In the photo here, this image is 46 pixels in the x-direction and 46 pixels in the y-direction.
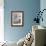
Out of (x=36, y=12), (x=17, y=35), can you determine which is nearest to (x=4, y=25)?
(x=17, y=35)

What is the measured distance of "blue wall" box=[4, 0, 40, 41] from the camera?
579cm

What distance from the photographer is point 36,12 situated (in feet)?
19.2

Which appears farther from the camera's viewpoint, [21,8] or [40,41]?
[21,8]

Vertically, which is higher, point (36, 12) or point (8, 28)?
point (36, 12)

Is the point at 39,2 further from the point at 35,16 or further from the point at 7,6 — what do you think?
the point at 7,6

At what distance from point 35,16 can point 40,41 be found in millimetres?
3214

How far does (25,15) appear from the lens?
19.2 feet

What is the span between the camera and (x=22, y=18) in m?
5.83

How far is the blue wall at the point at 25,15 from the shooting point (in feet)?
19.0

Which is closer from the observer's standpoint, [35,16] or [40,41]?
[40,41]

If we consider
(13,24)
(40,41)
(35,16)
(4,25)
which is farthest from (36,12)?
(40,41)

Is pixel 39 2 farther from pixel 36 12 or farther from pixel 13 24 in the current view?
pixel 13 24

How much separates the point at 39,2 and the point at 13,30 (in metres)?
1.59

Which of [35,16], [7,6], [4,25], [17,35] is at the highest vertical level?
[7,6]
